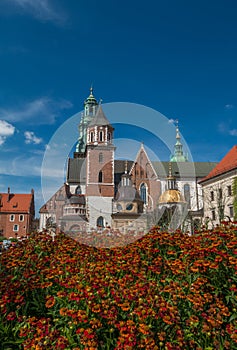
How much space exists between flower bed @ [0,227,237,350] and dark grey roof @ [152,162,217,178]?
43.2m

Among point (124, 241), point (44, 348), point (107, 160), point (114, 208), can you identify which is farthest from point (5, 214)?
point (44, 348)

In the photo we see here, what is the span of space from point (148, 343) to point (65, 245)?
322cm

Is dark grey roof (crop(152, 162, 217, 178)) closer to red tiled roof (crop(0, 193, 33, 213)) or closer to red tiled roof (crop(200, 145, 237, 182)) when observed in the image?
red tiled roof (crop(200, 145, 237, 182))

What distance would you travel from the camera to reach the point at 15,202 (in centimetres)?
4756

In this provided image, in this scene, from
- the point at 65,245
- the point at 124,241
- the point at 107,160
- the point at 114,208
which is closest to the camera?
the point at 65,245

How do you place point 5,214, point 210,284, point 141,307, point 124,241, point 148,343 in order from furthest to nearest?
point 5,214 → point 124,241 → point 210,284 → point 141,307 → point 148,343

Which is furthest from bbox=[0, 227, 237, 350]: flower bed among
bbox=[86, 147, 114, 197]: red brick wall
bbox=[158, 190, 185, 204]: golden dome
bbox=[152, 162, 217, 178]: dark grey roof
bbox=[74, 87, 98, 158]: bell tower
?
bbox=[74, 87, 98, 158]: bell tower

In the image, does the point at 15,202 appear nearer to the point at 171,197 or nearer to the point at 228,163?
the point at 171,197

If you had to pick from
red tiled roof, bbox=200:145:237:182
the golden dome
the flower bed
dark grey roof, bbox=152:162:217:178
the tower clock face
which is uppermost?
dark grey roof, bbox=152:162:217:178

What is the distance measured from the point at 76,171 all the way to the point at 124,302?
46500 mm

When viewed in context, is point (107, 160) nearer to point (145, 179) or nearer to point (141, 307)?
point (145, 179)

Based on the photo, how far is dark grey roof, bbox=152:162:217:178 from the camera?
4847cm

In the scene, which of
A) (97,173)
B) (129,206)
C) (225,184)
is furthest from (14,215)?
(225,184)

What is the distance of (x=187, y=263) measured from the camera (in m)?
3.96
